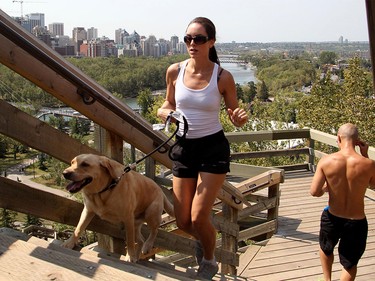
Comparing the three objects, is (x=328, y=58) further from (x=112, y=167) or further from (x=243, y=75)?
(x=112, y=167)

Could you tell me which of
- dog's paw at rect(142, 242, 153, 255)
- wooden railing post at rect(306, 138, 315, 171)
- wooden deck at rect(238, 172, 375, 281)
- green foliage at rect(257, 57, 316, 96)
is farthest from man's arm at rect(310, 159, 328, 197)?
green foliage at rect(257, 57, 316, 96)

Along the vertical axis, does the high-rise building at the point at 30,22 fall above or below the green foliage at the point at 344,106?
above

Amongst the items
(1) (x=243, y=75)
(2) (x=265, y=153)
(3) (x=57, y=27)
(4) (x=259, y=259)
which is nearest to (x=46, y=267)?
(4) (x=259, y=259)

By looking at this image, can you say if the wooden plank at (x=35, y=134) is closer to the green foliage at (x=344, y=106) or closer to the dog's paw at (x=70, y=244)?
the dog's paw at (x=70, y=244)

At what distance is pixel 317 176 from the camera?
3.30 m

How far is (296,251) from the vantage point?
5.21 m

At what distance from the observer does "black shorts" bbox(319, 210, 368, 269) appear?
3.30 meters

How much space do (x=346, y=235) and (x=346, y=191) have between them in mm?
334

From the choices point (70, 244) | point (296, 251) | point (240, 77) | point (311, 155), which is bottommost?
point (296, 251)

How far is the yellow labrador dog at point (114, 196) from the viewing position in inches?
98.5

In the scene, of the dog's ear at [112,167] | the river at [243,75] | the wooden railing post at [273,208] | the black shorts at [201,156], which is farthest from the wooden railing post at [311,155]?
the river at [243,75]

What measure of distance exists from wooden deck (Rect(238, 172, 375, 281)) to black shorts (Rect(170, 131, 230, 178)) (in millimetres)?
2110

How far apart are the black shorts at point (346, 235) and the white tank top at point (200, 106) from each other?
1.18 m

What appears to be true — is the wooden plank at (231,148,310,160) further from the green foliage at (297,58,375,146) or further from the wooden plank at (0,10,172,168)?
the green foliage at (297,58,375,146)
